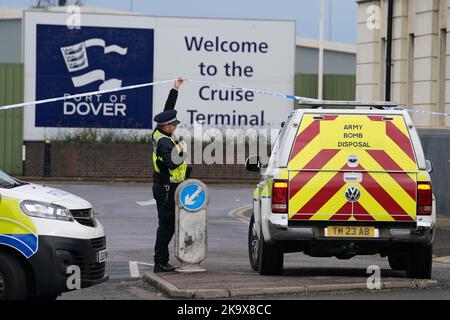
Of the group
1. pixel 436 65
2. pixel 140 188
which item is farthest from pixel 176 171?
pixel 140 188

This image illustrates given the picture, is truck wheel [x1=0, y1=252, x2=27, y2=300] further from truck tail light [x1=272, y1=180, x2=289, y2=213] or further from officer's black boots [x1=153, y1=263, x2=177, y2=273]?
officer's black boots [x1=153, y1=263, x2=177, y2=273]

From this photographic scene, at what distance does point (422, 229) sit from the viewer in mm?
12398

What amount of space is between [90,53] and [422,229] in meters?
33.4

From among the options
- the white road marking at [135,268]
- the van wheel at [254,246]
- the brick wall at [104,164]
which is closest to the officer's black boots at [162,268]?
the white road marking at [135,268]

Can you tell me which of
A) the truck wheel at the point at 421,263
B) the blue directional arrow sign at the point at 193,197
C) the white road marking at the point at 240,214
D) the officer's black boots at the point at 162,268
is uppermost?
the blue directional arrow sign at the point at 193,197

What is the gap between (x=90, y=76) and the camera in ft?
146

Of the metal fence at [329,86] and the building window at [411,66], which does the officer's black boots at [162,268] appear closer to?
the building window at [411,66]

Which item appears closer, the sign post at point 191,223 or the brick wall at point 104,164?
the sign post at point 191,223

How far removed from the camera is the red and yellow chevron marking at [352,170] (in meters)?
12.3

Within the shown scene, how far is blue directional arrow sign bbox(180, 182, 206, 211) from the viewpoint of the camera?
43.2 ft

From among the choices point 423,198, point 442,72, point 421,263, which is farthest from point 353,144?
point 442,72

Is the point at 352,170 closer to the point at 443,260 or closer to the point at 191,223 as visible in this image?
the point at 191,223

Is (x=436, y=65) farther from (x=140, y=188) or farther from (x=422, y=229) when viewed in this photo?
(x=422, y=229)
